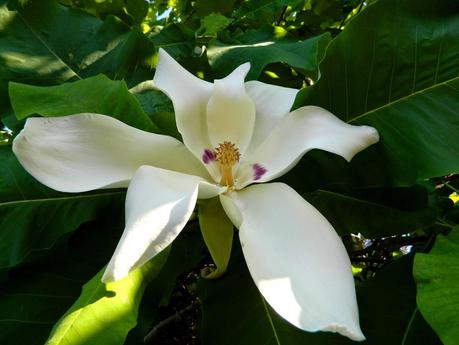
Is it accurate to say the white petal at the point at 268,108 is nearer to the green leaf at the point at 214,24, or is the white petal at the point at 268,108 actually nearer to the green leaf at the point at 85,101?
the green leaf at the point at 85,101

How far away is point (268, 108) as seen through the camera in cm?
94

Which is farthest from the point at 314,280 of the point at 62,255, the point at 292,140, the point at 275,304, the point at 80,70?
the point at 80,70

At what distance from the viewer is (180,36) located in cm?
145

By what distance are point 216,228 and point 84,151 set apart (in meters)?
0.24

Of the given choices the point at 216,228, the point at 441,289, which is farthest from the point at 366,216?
the point at 216,228

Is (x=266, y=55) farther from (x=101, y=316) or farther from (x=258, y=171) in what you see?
(x=101, y=316)

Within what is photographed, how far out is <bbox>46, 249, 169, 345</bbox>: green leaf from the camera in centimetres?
69

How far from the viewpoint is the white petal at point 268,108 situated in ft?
3.01

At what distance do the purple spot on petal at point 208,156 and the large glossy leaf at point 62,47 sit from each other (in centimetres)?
39

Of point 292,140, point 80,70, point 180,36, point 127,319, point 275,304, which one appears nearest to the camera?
point 275,304

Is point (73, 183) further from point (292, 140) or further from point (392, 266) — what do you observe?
point (392, 266)

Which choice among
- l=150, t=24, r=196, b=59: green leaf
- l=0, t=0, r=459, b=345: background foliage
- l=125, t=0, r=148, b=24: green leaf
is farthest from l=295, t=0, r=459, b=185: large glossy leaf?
l=125, t=0, r=148, b=24: green leaf

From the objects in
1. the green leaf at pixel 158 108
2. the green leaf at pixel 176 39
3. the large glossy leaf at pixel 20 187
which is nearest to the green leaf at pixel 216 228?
the green leaf at pixel 158 108

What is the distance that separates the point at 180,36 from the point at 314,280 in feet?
3.31
